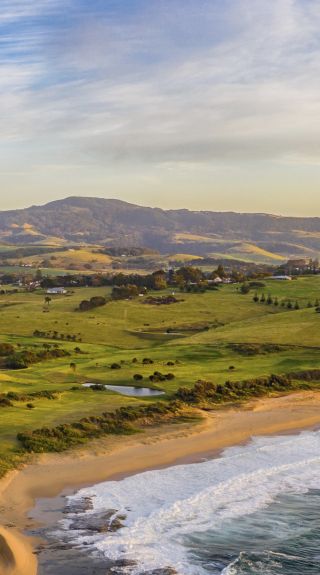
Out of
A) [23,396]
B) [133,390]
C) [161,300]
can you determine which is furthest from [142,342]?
[23,396]

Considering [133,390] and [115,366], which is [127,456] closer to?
[133,390]

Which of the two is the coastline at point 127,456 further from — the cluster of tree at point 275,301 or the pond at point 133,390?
the cluster of tree at point 275,301

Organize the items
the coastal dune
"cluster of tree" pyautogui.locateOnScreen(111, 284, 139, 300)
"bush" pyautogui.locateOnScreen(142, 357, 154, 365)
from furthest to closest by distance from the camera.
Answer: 1. "cluster of tree" pyautogui.locateOnScreen(111, 284, 139, 300)
2. "bush" pyautogui.locateOnScreen(142, 357, 154, 365)
3. the coastal dune

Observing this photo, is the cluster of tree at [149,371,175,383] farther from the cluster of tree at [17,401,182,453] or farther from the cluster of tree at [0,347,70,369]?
the cluster of tree at [0,347,70,369]

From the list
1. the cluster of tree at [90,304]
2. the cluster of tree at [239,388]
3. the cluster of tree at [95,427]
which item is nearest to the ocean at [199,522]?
the cluster of tree at [95,427]

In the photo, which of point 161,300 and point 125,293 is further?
point 125,293

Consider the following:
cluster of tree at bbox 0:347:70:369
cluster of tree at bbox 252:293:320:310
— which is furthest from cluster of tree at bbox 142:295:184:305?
cluster of tree at bbox 0:347:70:369
